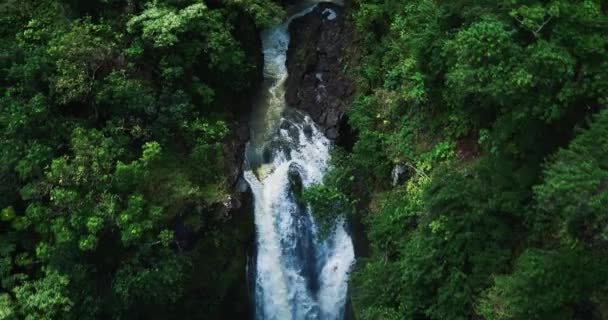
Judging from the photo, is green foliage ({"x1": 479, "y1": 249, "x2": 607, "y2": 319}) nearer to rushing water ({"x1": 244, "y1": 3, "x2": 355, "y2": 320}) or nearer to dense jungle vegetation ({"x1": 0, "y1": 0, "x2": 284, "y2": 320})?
rushing water ({"x1": 244, "y1": 3, "x2": 355, "y2": 320})

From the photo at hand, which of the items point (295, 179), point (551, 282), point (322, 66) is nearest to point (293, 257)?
point (295, 179)

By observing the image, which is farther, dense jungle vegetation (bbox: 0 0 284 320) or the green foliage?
dense jungle vegetation (bbox: 0 0 284 320)

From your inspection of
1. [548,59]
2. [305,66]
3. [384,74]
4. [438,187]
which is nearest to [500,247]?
[438,187]

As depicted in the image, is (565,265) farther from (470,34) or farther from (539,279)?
(470,34)

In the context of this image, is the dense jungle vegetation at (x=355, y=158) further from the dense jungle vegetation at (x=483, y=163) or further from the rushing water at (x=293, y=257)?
the rushing water at (x=293, y=257)

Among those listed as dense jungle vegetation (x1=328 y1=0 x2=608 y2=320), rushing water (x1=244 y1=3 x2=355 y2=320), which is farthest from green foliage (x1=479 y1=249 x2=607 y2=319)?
rushing water (x1=244 y1=3 x2=355 y2=320)

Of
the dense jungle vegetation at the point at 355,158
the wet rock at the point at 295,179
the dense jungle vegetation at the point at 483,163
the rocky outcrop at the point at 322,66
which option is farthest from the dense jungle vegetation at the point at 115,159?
the dense jungle vegetation at the point at 483,163
